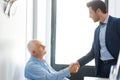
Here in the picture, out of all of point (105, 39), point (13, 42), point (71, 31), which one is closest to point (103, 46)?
point (105, 39)

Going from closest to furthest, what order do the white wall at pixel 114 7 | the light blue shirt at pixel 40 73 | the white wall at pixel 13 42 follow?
the white wall at pixel 13 42
the light blue shirt at pixel 40 73
the white wall at pixel 114 7

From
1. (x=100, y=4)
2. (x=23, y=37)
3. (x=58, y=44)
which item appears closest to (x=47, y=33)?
(x=58, y=44)

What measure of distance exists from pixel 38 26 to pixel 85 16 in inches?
27.8

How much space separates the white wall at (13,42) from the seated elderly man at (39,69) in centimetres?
16

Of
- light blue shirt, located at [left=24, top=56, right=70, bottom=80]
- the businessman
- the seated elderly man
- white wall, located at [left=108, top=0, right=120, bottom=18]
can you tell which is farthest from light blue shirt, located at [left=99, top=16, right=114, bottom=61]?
white wall, located at [left=108, top=0, right=120, bottom=18]

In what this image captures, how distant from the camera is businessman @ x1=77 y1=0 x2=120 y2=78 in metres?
2.34

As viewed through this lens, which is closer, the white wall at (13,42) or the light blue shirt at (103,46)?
the white wall at (13,42)

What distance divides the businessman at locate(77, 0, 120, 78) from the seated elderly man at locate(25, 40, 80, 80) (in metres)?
0.26

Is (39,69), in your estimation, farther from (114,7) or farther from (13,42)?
(114,7)

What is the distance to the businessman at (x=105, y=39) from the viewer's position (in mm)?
2340

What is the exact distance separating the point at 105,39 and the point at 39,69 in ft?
2.23

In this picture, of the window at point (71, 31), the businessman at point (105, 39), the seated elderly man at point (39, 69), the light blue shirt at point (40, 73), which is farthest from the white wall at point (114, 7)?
the light blue shirt at point (40, 73)

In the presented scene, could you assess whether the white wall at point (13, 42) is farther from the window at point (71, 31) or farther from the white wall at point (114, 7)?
the white wall at point (114, 7)

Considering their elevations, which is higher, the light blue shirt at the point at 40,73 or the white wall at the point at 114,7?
the white wall at the point at 114,7
